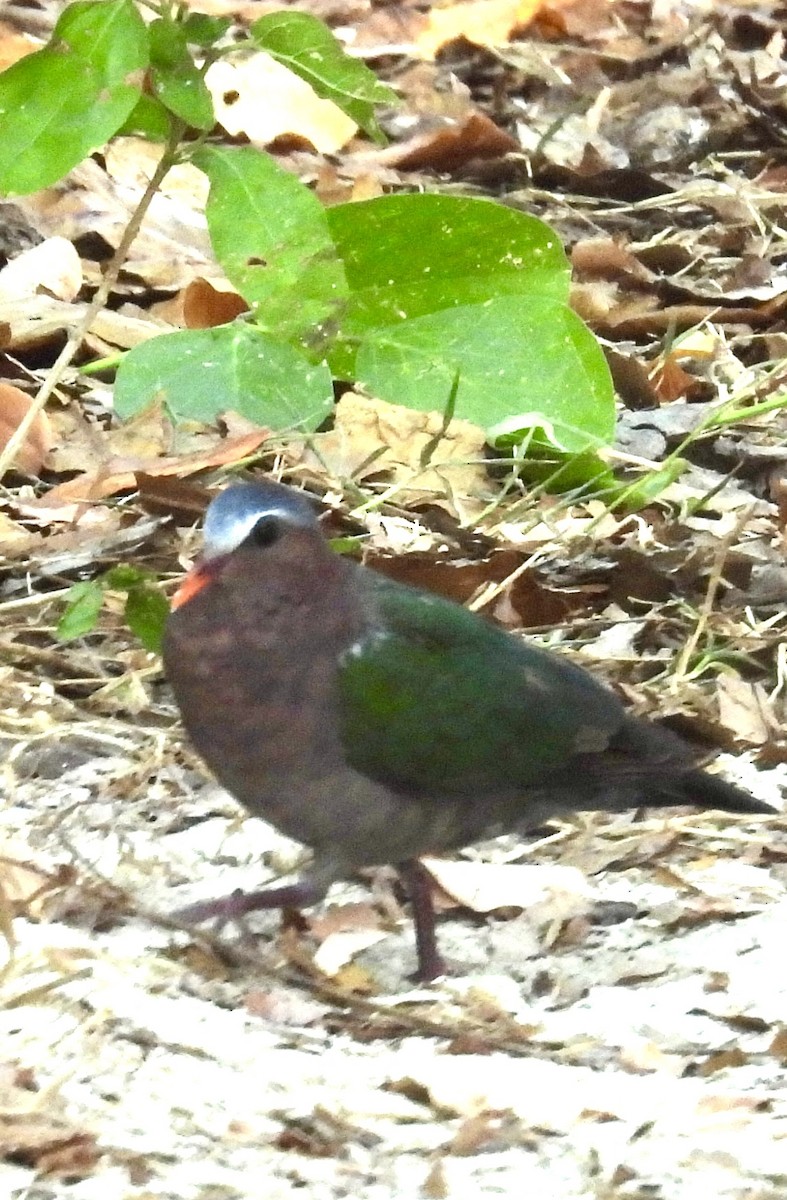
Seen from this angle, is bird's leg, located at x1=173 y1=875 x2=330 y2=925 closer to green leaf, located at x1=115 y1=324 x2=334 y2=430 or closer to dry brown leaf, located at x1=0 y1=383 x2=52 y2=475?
green leaf, located at x1=115 y1=324 x2=334 y2=430

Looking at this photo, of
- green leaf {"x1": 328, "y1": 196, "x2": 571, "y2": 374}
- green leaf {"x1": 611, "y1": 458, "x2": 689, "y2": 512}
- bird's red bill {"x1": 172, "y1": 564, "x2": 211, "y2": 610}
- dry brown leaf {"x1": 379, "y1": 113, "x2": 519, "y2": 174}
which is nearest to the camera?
bird's red bill {"x1": 172, "y1": 564, "x2": 211, "y2": 610}

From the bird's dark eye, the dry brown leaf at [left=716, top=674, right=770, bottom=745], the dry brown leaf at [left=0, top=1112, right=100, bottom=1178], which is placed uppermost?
the bird's dark eye

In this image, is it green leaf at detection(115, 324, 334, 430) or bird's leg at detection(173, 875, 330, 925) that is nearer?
bird's leg at detection(173, 875, 330, 925)

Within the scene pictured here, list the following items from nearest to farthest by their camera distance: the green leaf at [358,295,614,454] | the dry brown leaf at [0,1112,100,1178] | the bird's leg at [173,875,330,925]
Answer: the dry brown leaf at [0,1112,100,1178], the bird's leg at [173,875,330,925], the green leaf at [358,295,614,454]

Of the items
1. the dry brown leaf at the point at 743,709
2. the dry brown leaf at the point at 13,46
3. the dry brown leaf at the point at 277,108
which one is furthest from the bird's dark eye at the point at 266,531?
the dry brown leaf at the point at 277,108

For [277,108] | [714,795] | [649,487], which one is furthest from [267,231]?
[277,108]

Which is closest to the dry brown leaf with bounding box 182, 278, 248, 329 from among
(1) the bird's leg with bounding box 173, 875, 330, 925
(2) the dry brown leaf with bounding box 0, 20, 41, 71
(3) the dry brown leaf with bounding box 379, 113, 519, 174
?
(2) the dry brown leaf with bounding box 0, 20, 41, 71

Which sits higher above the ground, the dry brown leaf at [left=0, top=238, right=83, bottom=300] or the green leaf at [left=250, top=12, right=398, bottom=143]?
the green leaf at [left=250, top=12, right=398, bottom=143]
